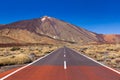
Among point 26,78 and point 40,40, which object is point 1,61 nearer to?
point 26,78

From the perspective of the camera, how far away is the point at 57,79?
10570mm

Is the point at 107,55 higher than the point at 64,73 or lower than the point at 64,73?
higher

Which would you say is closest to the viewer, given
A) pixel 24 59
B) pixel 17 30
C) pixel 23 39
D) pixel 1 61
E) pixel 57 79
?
pixel 57 79

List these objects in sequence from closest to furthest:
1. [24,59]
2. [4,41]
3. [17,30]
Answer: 1. [24,59]
2. [4,41]
3. [17,30]

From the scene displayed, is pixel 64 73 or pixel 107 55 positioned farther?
pixel 107 55

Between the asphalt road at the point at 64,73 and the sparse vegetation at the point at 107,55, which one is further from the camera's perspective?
the sparse vegetation at the point at 107,55

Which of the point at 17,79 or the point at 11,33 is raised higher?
the point at 11,33

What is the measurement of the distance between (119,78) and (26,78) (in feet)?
14.8

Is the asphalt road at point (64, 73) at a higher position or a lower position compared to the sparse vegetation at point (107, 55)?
lower

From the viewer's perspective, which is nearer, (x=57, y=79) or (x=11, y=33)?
(x=57, y=79)

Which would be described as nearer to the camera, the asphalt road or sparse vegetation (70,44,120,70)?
the asphalt road

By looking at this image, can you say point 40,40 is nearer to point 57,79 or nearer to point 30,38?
point 30,38

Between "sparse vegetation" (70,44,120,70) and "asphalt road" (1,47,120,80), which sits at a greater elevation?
"sparse vegetation" (70,44,120,70)

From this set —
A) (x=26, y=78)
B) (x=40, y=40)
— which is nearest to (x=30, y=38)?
(x=40, y=40)
